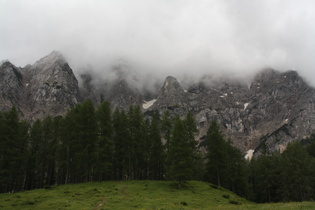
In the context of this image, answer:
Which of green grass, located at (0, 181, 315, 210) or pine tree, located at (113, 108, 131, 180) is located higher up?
pine tree, located at (113, 108, 131, 180)

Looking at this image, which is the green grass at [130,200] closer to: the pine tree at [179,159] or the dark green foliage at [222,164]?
the pine tree at [179,159]

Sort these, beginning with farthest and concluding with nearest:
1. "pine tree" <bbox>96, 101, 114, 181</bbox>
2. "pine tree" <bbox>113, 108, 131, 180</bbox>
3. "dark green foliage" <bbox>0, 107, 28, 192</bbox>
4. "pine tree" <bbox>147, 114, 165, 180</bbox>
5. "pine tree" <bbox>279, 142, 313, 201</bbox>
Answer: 1. "pine tree" <bbox>147, 114, 165, 180</bbox>
2. "pine tree" <bbox>113, 108, 131, 180</bbox>
3. "pine tree" <bbox>279, 142, 313, 201</bbox>
4. "pine tree" <bbox>96, 101, 114, 181</bbox>
5. "dark green foliage" <bbox>0, 107, 28, 192</bbox>

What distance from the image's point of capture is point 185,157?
2000 inches

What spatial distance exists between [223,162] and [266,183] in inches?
858

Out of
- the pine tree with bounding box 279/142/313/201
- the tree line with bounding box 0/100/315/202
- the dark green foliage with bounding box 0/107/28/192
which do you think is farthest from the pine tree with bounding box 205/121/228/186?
Answer: the dark green foliage with bounding box 0/107/28/192

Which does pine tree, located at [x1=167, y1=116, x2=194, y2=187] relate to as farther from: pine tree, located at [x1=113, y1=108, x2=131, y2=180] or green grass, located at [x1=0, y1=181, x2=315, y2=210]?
pine tree, located at [x1=113, y1=108, x2=131, y2=180]

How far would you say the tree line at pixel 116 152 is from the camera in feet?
172

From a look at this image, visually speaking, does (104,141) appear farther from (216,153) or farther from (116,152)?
(216,153)

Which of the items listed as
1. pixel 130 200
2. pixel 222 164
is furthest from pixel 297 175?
pixel 130 200

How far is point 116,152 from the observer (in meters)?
61.7

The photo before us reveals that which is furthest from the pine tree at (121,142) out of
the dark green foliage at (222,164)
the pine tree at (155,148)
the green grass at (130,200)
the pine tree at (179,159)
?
the dark green foliage at (222,164)

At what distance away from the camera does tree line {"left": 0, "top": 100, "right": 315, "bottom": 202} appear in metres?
52.5

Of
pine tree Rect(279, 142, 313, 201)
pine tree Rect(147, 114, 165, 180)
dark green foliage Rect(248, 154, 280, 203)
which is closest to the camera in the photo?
pine tree Rect(279, 142, 313, 201)

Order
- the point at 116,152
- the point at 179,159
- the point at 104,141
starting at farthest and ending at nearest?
the point at 116,152, the point at 104,141, the point at 179,159
